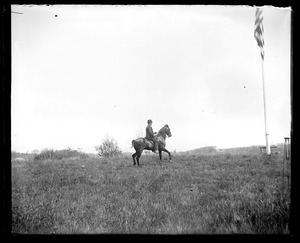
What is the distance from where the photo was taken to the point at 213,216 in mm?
5469

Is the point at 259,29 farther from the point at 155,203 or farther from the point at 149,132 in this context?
the point at 155,203

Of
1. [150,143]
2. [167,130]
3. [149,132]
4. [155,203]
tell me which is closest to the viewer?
[155,203]

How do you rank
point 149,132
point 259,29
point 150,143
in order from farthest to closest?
point 149,132, point 150,143, point 259,29

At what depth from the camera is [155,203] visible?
6.94 m

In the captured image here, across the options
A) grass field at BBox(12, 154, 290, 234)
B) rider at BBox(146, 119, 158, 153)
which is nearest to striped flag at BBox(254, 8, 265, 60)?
grass field at BBox(12, 154, 290, 234)

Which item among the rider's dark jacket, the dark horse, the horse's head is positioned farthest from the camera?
the horse's head

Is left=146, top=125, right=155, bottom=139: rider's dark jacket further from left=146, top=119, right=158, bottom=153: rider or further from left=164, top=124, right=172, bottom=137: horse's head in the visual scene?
left=164, top=124, right=172, bottom=137: horse's head

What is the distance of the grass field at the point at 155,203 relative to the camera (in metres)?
4.98

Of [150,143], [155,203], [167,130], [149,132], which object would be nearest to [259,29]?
[167,130]

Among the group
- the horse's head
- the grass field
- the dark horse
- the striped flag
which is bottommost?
the grass field

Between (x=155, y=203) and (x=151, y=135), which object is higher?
(x=151, y=135)

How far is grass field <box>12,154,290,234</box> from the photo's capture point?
16.4ft

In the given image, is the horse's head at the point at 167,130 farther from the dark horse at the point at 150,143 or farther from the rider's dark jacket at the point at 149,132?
the rider's dark jacket at the point at 149,132
